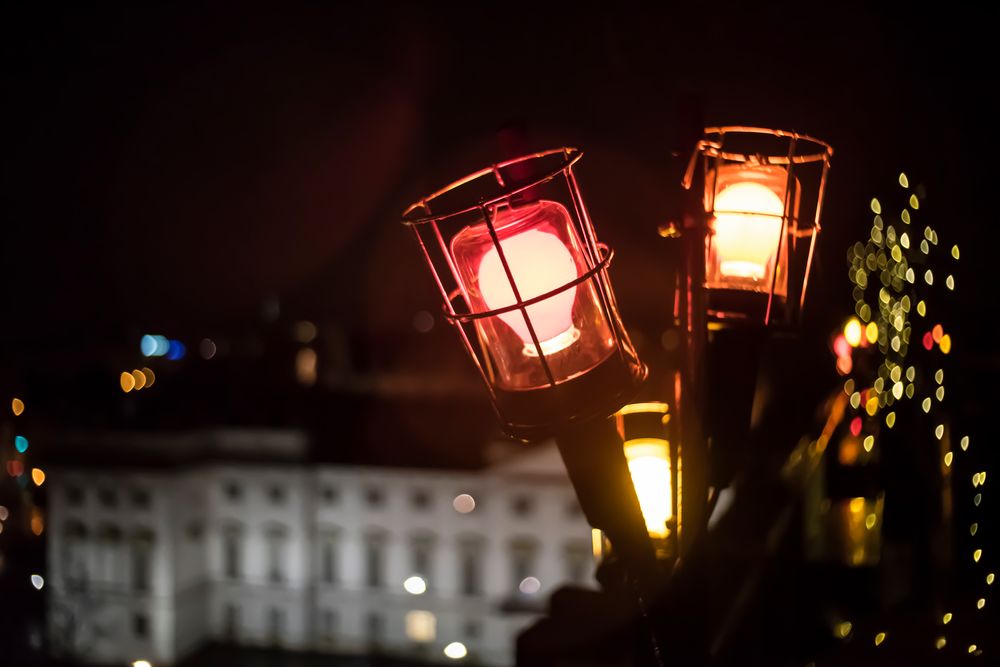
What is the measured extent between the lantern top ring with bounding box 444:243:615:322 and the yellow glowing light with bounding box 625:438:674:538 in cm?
85

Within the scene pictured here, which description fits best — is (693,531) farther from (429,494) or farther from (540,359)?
(429,494)

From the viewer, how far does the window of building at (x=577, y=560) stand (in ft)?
105

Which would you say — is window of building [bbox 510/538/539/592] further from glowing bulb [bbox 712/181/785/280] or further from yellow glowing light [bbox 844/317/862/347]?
glowing bulb [bbox 712/181/785/280]

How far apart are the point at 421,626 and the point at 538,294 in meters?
34.8

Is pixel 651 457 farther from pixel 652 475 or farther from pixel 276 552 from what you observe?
pixel 276 552

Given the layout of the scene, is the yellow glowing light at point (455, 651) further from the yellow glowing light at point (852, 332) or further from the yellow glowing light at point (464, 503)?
the yellow glowing light at point (852, 332)

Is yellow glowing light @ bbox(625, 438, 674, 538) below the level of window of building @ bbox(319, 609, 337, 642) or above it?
below

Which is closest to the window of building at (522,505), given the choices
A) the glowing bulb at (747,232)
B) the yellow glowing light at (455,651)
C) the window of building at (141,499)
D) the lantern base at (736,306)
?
the yellow glowing light at (455,651)

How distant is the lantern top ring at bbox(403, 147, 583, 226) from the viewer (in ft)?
4.98

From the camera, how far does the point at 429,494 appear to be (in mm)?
33375

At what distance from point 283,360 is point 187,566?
498 inches

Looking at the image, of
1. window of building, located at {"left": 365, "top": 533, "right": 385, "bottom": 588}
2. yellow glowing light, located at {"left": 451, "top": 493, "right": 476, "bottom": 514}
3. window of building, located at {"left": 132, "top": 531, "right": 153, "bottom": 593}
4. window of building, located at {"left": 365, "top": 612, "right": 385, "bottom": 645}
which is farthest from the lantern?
window of building, located at {"left": 132, "top": 531, "right": 153, "bottom": 593}

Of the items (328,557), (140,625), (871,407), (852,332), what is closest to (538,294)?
(852,332)

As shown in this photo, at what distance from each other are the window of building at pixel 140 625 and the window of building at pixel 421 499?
35.8 ft
